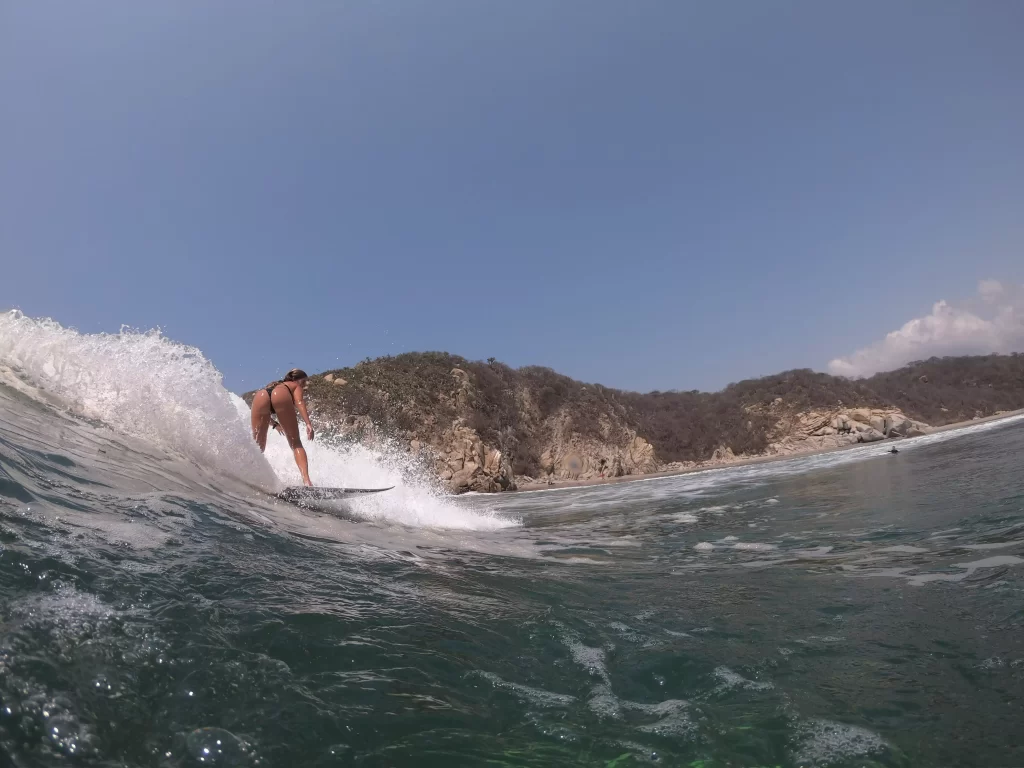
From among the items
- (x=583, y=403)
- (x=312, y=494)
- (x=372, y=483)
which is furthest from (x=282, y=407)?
(x=583, y=403)

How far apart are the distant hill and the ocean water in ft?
92.2

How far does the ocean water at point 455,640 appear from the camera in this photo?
6.13 feet

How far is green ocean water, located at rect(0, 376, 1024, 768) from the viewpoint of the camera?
6.09 feet

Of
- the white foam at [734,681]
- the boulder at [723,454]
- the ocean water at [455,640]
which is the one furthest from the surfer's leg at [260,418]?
the boulder at [723,454]

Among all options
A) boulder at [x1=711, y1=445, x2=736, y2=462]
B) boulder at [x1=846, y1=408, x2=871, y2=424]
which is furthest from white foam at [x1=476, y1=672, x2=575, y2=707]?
boulder at [x1=846, y1=408, x2=871, y2=424]

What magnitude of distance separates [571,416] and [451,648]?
138ft

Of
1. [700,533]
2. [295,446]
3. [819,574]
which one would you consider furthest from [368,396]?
[819,574]

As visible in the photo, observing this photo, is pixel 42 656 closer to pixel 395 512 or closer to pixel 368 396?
pixel 395 512

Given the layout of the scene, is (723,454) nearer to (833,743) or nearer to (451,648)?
(451,648)

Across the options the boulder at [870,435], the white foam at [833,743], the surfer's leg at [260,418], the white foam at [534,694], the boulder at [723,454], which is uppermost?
the surfer's leg at [260,418]

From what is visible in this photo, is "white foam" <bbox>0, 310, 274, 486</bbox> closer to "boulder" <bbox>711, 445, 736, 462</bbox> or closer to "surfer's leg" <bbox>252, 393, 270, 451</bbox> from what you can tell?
"surfer's leg" <bbox>252, 393, 270, 451</bbox>

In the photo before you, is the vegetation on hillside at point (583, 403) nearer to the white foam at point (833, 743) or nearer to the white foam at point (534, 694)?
the white foam at point (534, 694)

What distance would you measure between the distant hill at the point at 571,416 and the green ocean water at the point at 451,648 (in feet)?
93.7

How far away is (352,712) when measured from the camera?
6.71 feet
